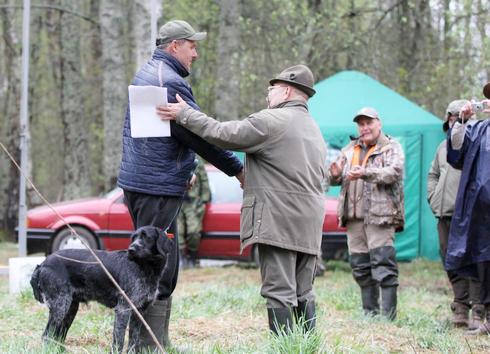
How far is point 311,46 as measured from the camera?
18.3 m

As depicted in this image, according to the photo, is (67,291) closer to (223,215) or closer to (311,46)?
(223,215)

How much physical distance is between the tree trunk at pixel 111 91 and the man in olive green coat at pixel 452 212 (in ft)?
25.7

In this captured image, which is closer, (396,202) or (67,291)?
(67,291)

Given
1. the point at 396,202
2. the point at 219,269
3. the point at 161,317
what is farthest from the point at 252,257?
the point at 161,317

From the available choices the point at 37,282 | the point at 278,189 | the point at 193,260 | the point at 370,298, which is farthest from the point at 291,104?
the point at 193,260

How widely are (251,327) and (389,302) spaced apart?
4.80 ft

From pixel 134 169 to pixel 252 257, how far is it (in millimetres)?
8299

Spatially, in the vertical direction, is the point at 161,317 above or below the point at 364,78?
below

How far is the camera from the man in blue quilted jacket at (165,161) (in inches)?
199

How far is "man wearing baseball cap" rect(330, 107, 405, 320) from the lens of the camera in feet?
24.5

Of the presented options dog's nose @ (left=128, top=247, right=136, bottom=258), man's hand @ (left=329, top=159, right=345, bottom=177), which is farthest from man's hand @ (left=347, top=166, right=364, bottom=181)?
dog's nose @ (left=128, top=247, right=136, bottom=258)

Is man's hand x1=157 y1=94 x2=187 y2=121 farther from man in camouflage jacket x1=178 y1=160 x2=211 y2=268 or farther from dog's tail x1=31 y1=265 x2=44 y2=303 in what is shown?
man in camouflage jacket x1=178 y1=160 x2=211 y2=268

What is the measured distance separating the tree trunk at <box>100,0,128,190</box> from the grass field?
4.72m

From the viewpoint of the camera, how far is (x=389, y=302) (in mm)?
7633
